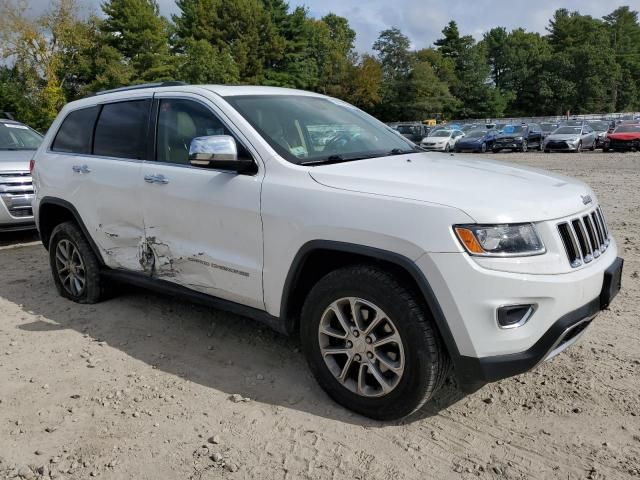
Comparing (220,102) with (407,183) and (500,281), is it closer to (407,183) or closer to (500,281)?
(407,183)

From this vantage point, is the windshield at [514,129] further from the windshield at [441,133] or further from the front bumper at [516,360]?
the front bumper at [516,360]

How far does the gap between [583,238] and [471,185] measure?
0.63m

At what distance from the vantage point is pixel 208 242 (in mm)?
3510

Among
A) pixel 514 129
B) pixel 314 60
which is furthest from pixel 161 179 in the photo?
pixel 314 60

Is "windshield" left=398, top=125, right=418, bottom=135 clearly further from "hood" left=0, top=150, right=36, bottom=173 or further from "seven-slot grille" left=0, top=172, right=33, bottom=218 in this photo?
"seven-slot grille" left=0, top=172, right=33, bottom=218

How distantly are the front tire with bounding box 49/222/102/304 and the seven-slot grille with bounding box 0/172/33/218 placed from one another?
2.76 metres

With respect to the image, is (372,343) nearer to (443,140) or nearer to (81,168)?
(81,168)

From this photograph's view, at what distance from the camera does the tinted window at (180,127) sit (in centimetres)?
367

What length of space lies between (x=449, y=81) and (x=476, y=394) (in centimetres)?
8700

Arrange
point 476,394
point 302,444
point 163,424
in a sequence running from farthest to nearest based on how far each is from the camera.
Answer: point 476,394 < point 163,424 < point 302,444

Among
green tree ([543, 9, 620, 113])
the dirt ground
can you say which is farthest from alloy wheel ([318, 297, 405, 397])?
green tree ([543, 9, 620, 113])

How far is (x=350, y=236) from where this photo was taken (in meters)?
2.79

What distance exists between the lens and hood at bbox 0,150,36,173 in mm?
7330

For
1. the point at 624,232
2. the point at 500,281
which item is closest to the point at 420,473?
Answer: the point at 500,281
